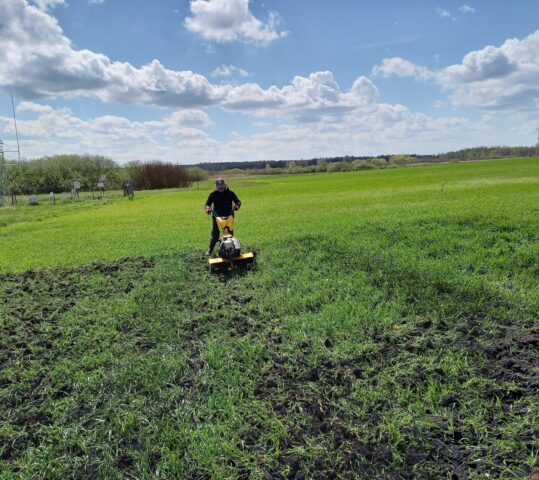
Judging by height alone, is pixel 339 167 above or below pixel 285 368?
above

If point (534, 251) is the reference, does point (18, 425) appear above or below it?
below

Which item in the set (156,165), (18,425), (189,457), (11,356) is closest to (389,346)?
(189,457)

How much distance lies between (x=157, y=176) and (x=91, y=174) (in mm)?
10596

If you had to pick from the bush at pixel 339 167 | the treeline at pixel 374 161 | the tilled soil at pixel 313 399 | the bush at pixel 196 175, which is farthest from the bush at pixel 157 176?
the tilled soil at pixel 313 399

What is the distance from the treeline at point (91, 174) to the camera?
62.4 m

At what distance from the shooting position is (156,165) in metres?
70.1

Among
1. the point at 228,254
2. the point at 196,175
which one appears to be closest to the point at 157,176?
the point at 196,175

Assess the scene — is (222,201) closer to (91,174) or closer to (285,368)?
(285,368)

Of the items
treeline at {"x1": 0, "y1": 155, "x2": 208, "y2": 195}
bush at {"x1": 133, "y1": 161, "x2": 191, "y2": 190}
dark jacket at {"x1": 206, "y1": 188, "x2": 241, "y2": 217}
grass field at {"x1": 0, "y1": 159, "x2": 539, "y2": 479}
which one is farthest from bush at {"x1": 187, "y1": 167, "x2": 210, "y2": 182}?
grass field at {"x1": 0, "y1": 159, "x2": 539, "y2": 479}

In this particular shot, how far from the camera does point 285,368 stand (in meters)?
4.82

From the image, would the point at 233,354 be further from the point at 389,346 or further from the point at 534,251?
the point at 534,251

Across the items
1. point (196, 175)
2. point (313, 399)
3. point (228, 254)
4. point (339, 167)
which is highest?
point (339, 167)

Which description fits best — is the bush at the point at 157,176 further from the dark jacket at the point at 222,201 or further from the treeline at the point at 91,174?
the dark jacket at the point at 222,201

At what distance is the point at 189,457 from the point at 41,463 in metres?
1.31
